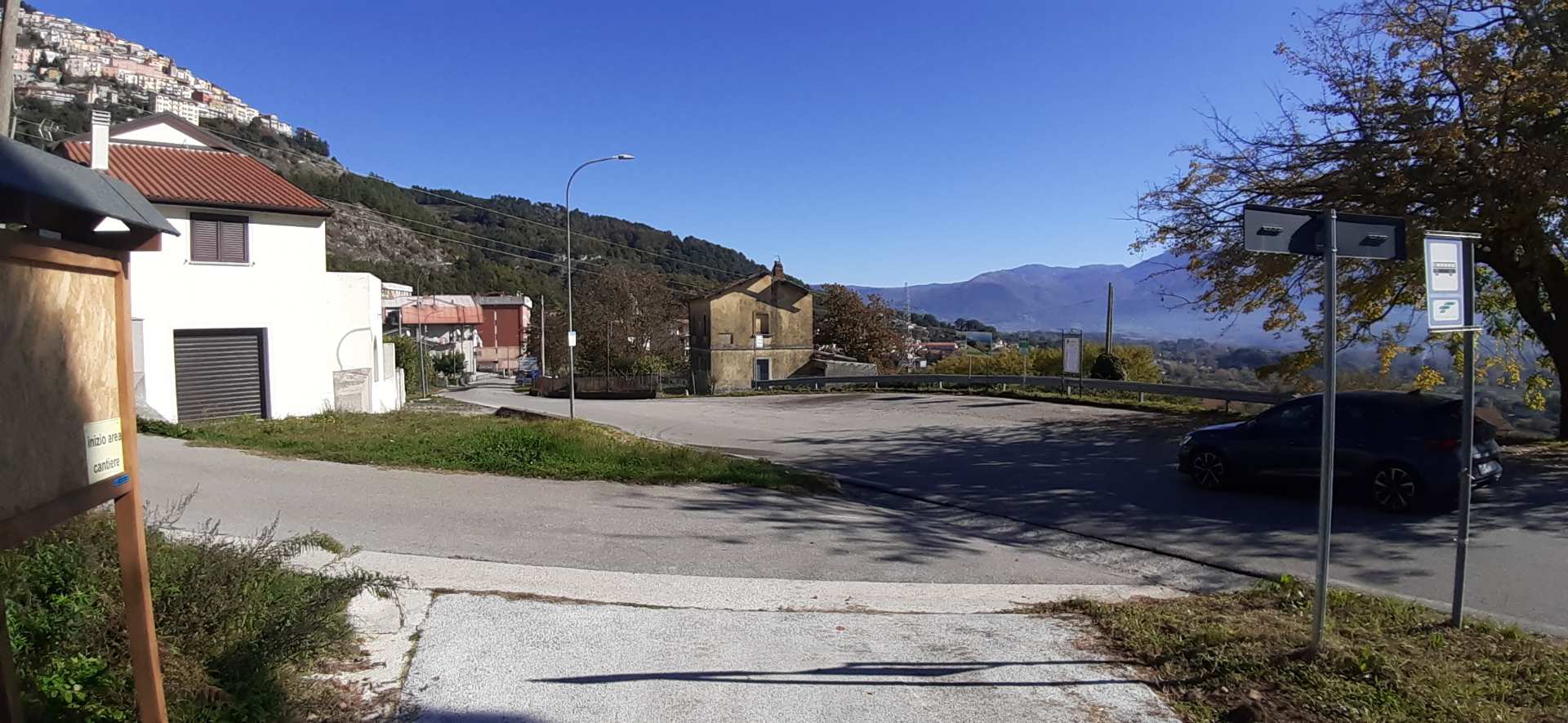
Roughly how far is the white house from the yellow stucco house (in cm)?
3426

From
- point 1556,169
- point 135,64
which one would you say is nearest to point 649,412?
point 1556,169

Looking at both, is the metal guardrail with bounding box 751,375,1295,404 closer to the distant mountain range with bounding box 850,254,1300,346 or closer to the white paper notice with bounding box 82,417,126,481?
the distant mountain range with bounding box 850,254,1300,346

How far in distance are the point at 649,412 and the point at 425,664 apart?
25872mm

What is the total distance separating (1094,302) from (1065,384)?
39.6 ft

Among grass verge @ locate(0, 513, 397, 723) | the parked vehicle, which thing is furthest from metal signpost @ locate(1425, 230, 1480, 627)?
grass verge @ locate(0, 513, 397, 723)

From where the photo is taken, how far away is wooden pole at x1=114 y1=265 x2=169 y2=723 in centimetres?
288

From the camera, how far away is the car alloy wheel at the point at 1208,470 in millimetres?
11738

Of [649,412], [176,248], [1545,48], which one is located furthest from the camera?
[649,412]

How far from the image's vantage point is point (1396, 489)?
33.2ft

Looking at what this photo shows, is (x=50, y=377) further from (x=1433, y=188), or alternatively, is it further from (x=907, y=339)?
(x=907, y=339)

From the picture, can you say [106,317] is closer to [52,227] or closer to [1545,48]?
[52,227]

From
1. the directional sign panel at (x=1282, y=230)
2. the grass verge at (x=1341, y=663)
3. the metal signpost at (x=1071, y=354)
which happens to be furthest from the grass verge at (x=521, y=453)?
the metal signpost at (x=1071, y=354)

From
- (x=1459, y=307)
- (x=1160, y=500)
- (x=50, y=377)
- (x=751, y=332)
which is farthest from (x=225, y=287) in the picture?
(x=751, y=332)

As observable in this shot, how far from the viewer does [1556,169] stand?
11.9 m
